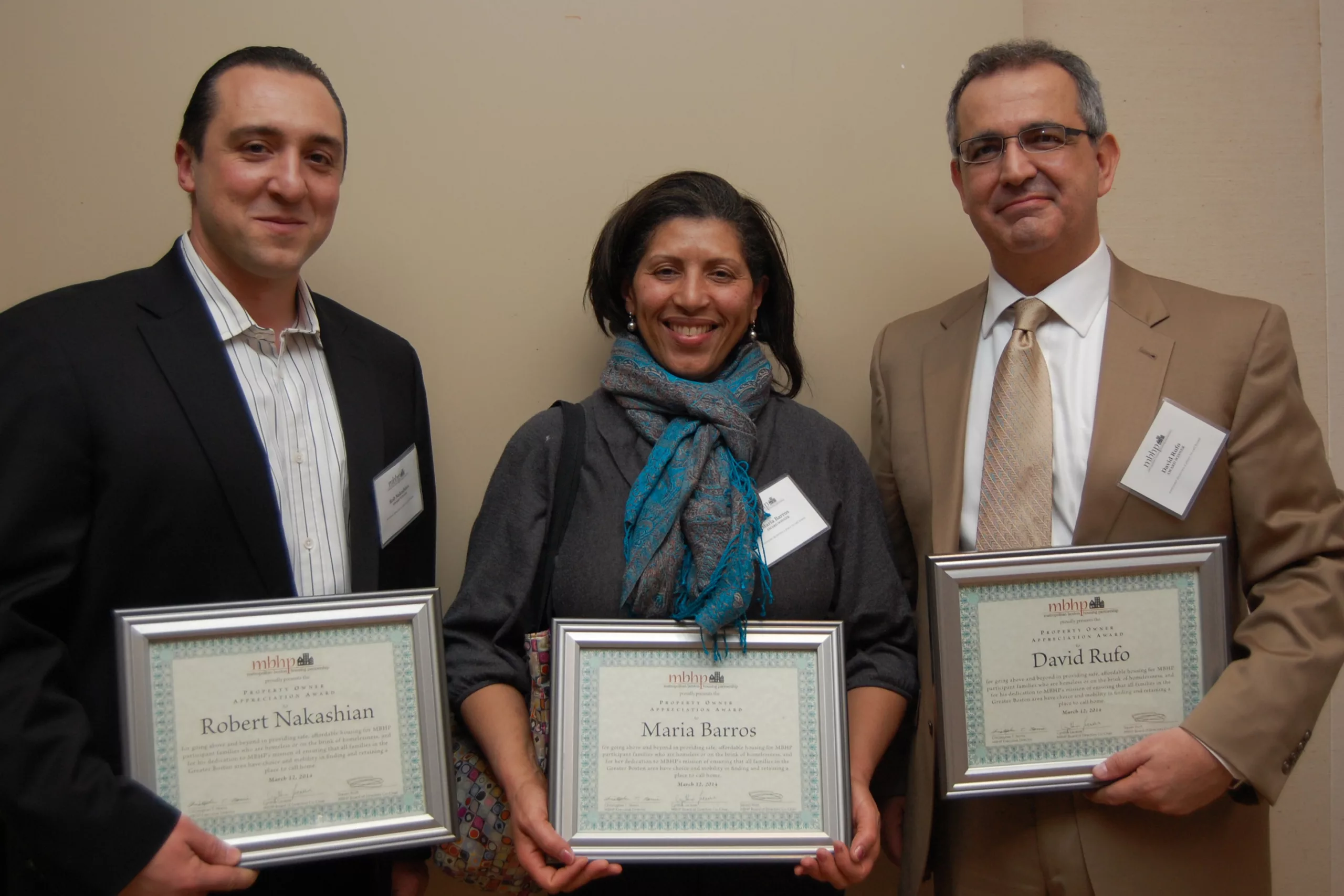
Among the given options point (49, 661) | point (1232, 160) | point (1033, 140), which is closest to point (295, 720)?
point (49, 661)

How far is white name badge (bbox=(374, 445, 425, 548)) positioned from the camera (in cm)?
190

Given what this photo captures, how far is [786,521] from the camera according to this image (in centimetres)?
194

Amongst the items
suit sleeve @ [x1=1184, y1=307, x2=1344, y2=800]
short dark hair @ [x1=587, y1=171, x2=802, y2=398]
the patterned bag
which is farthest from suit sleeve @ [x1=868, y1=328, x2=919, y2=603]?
the patterned bag

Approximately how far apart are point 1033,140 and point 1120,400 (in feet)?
1.92

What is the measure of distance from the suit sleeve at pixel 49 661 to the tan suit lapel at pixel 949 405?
58.9 inches

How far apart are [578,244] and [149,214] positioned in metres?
1.03

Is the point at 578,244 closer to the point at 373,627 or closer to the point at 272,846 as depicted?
the point at 373,627

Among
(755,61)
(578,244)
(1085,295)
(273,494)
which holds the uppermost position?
(755,61)

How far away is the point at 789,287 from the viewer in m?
2.23

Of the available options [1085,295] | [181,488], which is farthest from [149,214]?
[1085,295]

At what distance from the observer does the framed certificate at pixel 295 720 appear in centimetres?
155

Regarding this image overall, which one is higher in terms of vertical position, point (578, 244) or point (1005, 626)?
point (578, 244)

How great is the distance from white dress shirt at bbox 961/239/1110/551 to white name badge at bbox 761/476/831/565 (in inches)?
12.5
